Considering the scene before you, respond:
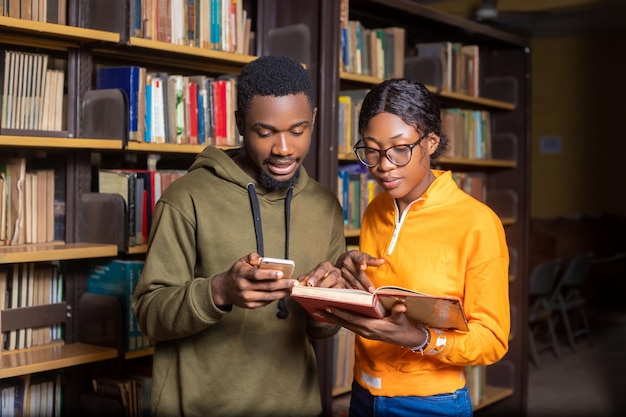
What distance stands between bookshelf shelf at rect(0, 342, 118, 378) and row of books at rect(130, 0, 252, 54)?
1119 mm

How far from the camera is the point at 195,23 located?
298 cm

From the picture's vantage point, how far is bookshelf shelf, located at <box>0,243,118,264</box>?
8.08 feet

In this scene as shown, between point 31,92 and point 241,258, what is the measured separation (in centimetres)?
140

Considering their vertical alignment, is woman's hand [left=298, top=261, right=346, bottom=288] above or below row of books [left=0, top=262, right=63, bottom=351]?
above

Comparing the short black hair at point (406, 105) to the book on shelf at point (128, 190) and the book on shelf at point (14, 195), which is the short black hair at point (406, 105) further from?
the book on shelf at point (14, 195)

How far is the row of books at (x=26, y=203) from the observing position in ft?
8.69

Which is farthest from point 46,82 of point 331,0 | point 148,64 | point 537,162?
point 537,162

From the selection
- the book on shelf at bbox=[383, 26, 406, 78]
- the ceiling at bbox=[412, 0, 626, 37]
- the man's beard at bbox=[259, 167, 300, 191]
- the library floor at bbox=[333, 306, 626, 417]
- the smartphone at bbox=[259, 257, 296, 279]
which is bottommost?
the library floor at bbox=[333, 306, 626, 417]

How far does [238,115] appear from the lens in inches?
71.5

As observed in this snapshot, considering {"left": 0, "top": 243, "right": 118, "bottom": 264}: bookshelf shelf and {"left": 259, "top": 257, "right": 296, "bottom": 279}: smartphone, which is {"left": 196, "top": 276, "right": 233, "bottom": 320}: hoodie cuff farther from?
{"left": 0, "top": 243, "right": 118, "bottom": 264}: bookshelf shelf

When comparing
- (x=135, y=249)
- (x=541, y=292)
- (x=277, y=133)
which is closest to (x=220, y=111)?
(x=135, y=249)

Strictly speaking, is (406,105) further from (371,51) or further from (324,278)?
(371,51)

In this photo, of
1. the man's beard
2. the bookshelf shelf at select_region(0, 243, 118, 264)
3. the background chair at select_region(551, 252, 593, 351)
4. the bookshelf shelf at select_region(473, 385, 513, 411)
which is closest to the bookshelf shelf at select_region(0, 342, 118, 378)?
the bookshelf shelf at select_region(0, 243, 118, 264)

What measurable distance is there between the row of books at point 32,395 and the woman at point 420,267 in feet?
4.42
